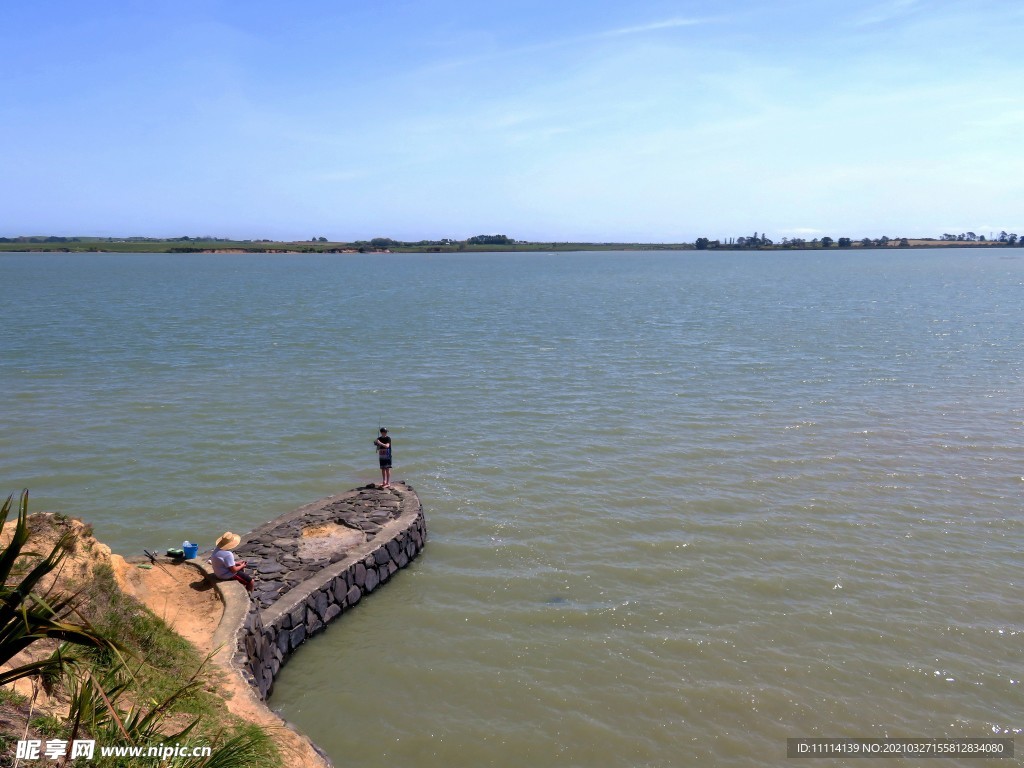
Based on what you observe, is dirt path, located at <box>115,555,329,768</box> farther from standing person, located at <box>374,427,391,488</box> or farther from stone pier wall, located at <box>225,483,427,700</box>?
standing person, located at <box>374,427,391,488</box>

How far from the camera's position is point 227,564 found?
12078mm

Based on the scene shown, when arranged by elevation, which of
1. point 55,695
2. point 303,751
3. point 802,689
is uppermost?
point 55,695

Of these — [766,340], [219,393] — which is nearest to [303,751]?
[219,393]

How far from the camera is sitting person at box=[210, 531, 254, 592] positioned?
12070 mm

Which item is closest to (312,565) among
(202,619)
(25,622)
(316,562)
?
(316,562)

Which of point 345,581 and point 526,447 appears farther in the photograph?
point 526,447

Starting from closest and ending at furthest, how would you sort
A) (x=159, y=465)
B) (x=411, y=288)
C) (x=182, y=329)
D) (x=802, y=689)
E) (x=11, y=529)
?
(x=11, y=529), (x=802, y=689), (x=159, y=465), (x=182, y=329), (x=411, y=288)

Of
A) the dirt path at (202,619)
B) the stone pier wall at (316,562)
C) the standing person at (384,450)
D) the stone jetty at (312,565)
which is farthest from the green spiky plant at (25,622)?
the standing person at (384,450)

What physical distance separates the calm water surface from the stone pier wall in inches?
16.7

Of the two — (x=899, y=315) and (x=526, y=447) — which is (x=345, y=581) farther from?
(x=899, y=315)

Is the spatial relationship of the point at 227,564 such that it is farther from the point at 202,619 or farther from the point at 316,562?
the point at 316,562

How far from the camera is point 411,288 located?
280 feet

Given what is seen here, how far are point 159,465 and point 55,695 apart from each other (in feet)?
45.0

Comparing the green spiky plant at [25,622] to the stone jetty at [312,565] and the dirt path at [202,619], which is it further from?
the stone jetty at [312,565]
